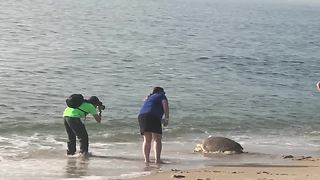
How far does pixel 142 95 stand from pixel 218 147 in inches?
333

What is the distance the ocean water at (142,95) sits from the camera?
13.4m

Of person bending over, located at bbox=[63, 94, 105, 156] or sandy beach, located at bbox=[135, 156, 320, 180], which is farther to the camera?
person bending over, located at bbox=[63, 94, 105, 156]

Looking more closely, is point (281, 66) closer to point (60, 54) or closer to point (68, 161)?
point (60, 54)

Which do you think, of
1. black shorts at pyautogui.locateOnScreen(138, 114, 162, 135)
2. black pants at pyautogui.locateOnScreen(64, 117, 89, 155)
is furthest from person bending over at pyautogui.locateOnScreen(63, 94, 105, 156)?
black shorts at pyautogui.locateOnScreen(138, 114, 162, 135)

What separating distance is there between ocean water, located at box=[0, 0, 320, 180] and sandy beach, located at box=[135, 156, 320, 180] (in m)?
0.52

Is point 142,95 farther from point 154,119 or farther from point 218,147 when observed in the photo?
point 154,119

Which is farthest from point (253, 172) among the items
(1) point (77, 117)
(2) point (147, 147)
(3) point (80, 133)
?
(1) point (77, 117)

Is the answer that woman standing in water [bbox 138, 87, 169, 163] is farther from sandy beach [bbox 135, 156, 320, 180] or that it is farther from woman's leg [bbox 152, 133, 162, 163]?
sandy beach [bbox 135, 156, 320, 180]

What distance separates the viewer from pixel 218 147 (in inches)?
559

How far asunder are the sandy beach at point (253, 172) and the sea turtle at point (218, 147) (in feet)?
4.50

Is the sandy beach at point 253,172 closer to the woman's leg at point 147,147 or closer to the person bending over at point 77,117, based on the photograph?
the woman's leg at point 147,147

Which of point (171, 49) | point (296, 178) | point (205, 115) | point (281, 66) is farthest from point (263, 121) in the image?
point (171, 49)

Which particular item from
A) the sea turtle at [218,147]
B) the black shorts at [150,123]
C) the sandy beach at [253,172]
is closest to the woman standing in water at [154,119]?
the black shorts at [150,123]

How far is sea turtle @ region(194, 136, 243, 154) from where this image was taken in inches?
557
